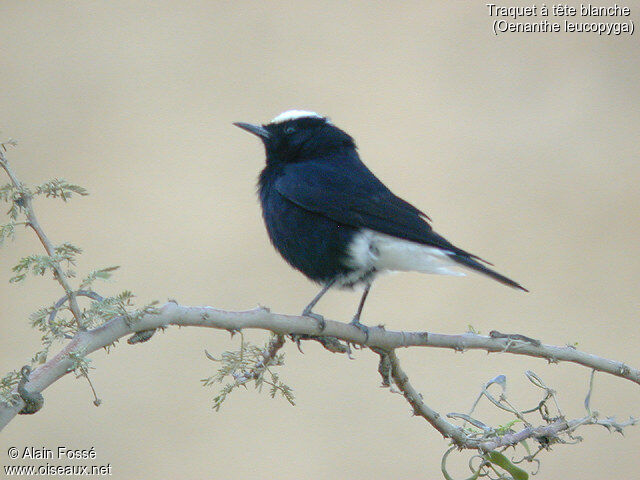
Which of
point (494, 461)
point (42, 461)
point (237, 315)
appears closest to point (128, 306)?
point (237, 315)

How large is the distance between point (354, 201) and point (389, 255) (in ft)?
0.92

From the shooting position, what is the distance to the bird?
3.18 m

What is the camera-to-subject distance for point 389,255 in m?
3.23

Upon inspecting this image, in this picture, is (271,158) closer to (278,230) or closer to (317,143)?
(317,143)

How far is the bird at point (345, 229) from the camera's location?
10.4ft

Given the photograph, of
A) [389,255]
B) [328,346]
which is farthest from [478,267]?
[328,346]

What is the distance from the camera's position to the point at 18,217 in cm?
151

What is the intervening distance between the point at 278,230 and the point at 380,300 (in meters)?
3.43

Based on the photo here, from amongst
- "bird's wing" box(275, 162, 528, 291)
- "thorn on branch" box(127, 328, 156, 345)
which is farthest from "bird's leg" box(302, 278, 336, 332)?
"thorn on branch" box(127, 328, 156, 345)

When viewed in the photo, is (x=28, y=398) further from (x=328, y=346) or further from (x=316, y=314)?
(x=316, y=314)

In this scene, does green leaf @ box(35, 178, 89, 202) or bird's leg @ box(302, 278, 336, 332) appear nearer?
green leaf @ box(35, 178, 89, 202)

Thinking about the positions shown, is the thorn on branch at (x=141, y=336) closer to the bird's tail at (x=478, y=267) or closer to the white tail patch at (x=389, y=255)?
the bird's tail at (x=478, y=267)

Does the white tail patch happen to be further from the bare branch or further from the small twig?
the small twig

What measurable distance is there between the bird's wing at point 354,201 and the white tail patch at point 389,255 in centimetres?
4
